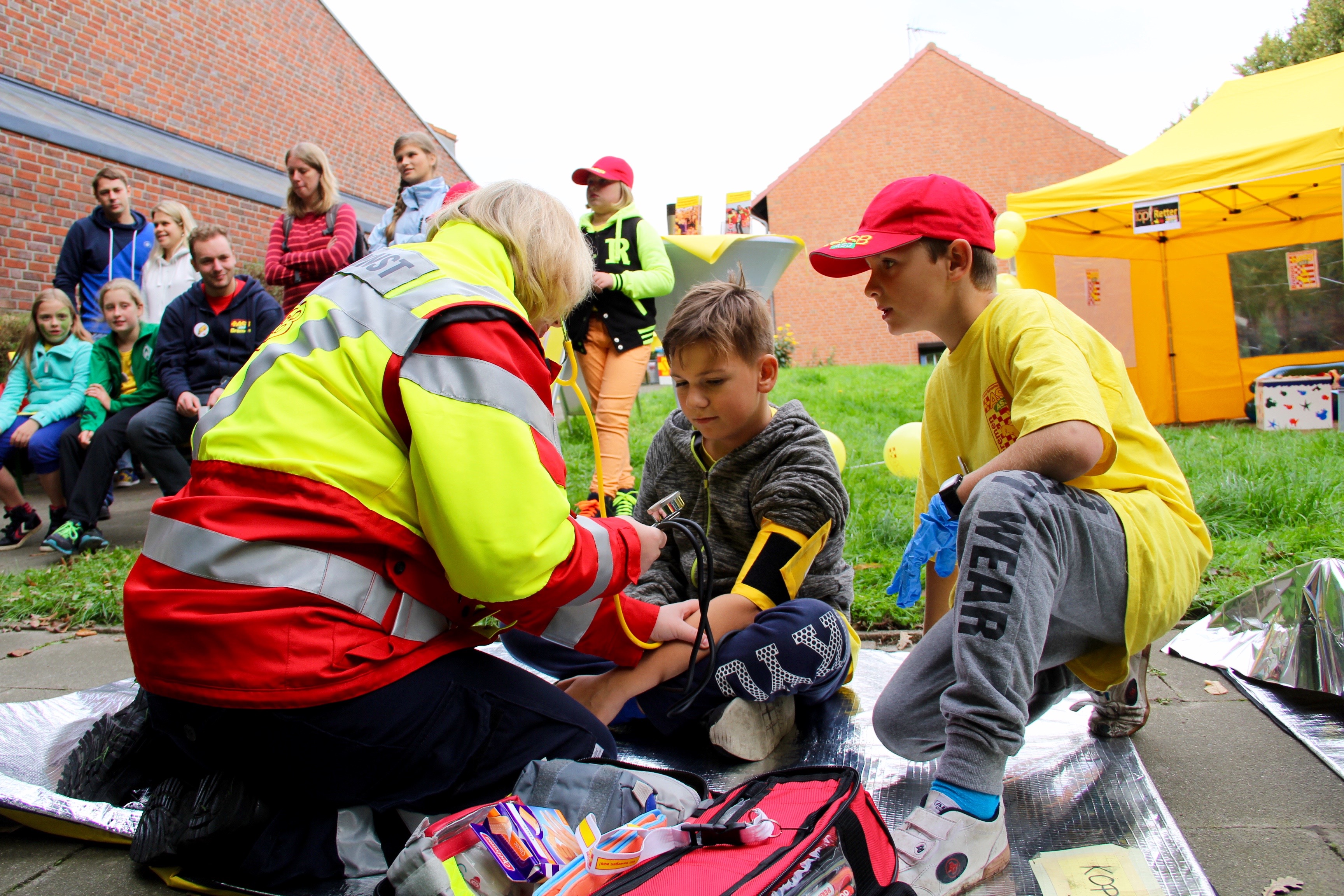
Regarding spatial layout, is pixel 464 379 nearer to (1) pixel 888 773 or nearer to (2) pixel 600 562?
(2) pixel 600 562

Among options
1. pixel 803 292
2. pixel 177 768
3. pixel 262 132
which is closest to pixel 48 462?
pixel 177 768

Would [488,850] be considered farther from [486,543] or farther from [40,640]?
[40,640]

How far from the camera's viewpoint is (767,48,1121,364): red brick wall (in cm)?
2288

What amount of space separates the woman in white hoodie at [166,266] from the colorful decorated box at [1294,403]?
27.0 ft

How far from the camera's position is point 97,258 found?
5.45m

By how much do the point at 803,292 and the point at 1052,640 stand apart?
24234 millimetres

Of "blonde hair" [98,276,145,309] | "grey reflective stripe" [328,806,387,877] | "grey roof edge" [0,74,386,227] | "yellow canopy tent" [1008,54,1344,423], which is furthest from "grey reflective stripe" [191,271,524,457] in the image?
"grey roof edge" [0,74,386,227]

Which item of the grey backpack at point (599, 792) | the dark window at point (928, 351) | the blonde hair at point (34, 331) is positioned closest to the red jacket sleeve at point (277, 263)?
the blonde hair at point (34, 331)

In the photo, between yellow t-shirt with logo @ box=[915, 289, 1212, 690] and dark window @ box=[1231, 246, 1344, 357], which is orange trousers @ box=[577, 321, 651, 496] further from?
dark window @ box=[1231, 246, 1344, 357]

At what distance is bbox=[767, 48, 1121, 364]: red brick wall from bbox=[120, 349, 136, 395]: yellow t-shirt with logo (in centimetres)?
1907

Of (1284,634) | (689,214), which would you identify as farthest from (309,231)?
(689,214)

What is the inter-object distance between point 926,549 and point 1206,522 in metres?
2.75

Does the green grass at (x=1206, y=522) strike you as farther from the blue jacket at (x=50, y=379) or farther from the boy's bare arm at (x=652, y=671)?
the blue jacket at (x=50, y=379)

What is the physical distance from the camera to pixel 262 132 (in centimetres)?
1432
